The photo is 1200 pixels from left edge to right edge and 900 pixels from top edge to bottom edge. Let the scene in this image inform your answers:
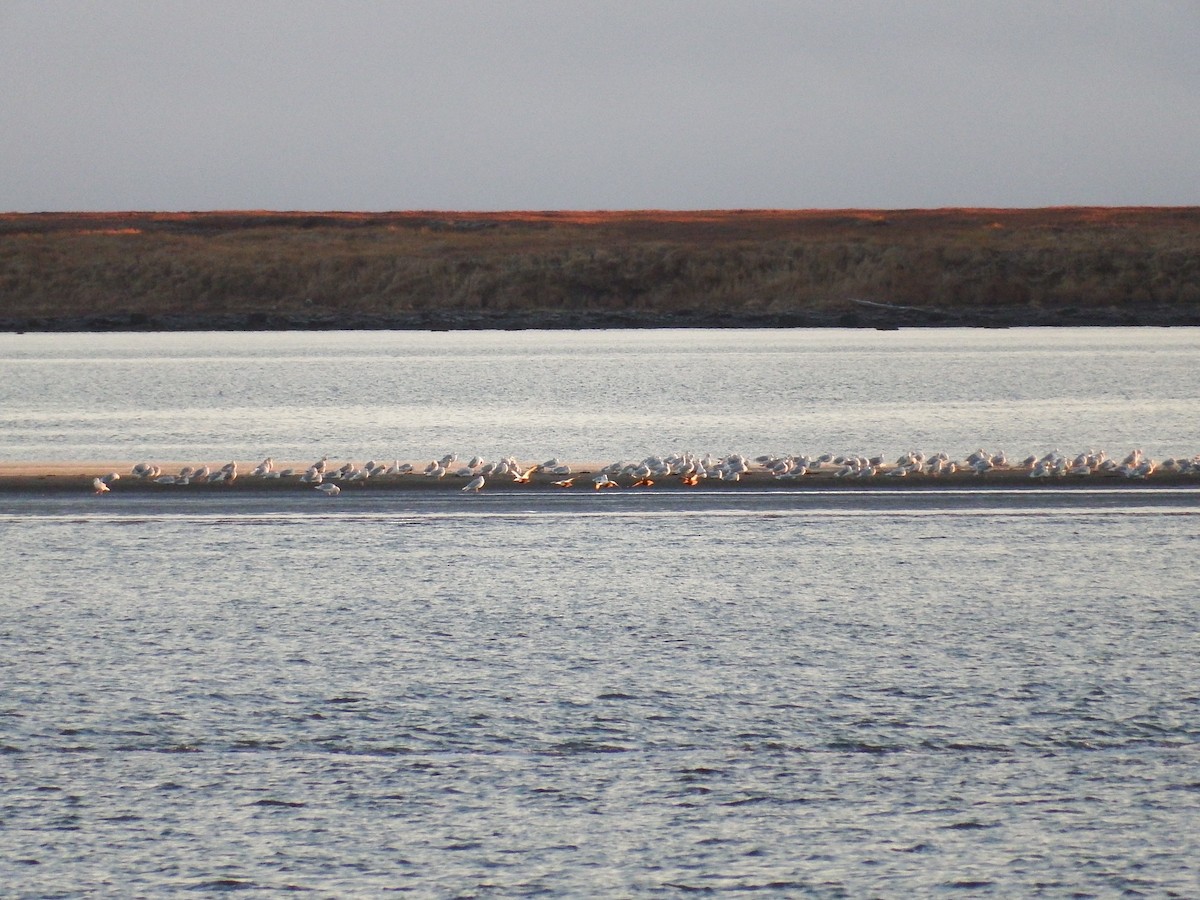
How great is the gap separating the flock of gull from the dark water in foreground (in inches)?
194

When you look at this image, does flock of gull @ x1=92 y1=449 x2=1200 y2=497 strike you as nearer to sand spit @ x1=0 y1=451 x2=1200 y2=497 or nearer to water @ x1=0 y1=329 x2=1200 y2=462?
sand spit @ x1=0 y1=451 x2=1200 y2=497

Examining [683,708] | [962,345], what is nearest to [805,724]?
[683,708]


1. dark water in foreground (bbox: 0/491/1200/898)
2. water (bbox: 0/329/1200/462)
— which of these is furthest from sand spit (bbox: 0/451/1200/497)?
water (bbox: 0/329/1200/462)

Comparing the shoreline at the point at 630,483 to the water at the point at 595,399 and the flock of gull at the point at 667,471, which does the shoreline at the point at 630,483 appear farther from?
the water at the point at 595,399

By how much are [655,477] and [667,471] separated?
0.59 ft

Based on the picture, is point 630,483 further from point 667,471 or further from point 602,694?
point 602,694

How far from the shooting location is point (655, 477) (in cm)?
2159

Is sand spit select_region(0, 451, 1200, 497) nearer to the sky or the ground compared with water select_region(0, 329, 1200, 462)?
nearer to the ground

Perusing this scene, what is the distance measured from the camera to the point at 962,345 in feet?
286

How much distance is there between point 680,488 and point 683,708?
Answer: 11.4 metres

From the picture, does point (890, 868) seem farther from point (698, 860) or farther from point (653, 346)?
point (653, 346)

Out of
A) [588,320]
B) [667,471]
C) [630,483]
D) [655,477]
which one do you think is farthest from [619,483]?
[588,320]

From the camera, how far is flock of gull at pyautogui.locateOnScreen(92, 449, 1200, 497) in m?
21.4

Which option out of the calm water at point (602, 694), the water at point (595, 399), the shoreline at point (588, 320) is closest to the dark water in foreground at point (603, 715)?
the calm water at point (602, 694)
